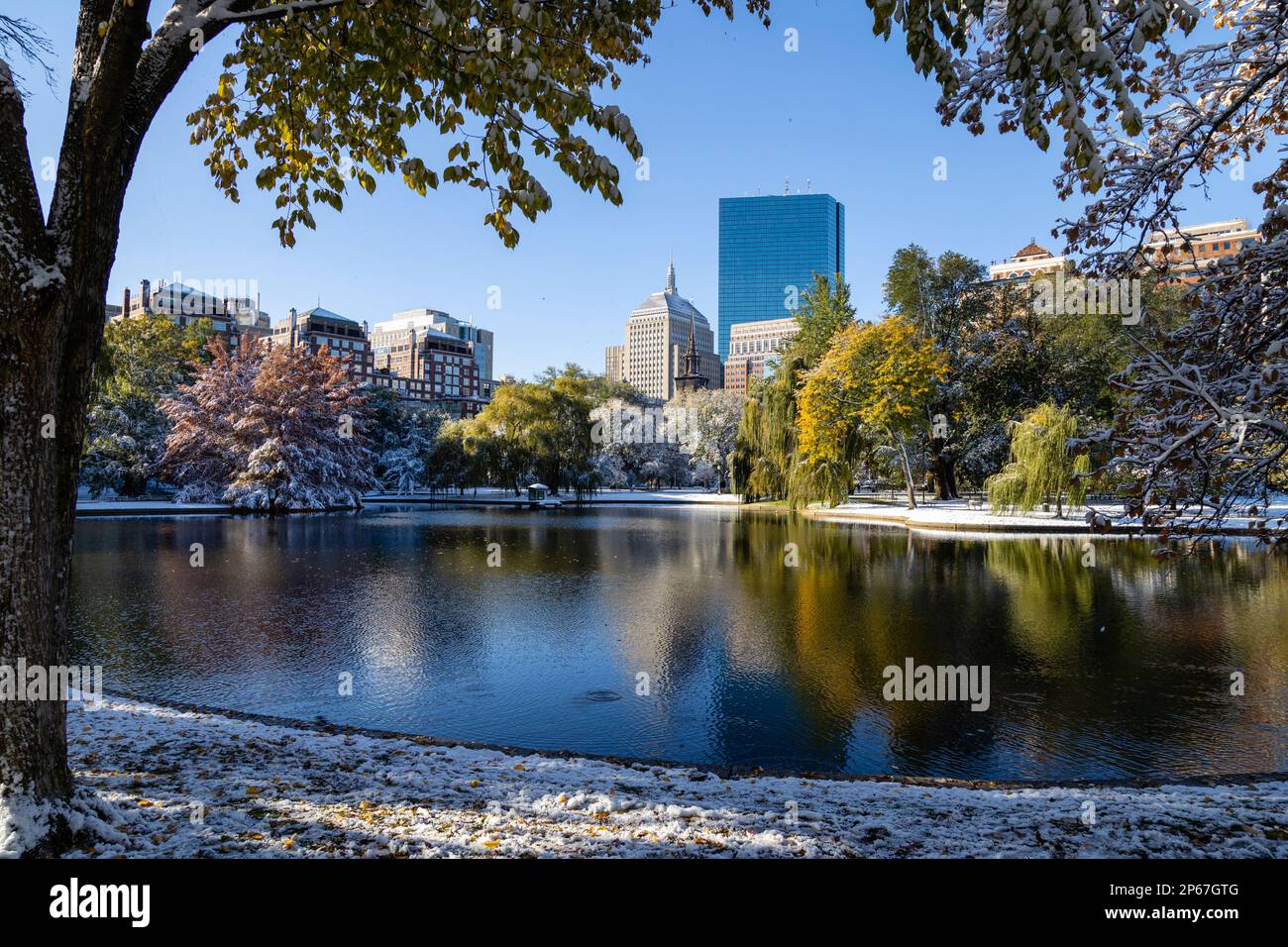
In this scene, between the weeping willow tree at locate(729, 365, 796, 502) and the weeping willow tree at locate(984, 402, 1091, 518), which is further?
the weeping willow tree at locate(729, 365, 796, 502)

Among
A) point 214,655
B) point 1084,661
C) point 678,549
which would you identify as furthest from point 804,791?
point 678,549

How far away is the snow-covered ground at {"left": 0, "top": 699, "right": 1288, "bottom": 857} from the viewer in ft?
11.8

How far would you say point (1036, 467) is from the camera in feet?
95.9

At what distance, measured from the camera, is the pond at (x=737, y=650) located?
22.7 feet

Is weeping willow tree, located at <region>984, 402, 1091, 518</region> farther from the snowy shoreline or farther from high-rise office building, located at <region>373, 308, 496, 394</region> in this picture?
high-rise office building, located at <region>373, 308, 496, 394</region>

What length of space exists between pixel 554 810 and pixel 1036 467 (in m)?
29.8

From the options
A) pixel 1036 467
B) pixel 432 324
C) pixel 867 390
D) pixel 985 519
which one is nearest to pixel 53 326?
pixel 985 519

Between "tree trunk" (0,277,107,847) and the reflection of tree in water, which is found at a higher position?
"tree trunk" (0,277,107,847)

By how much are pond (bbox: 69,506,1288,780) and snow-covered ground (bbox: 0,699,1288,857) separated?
1.50 meters

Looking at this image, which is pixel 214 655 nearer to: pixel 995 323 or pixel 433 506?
pixel 433 506

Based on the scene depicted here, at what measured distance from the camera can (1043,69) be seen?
3469 mm

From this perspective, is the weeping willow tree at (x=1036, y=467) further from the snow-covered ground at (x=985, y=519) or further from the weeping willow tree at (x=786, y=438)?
the weeping willow tree at (x=786, y=438)

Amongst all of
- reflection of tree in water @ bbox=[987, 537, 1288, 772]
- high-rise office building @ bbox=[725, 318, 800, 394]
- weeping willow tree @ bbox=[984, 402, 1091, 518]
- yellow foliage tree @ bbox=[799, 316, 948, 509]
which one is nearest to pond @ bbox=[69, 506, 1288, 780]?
reflection of tree in water @ bbox=[987, 537, 1288, 772]
